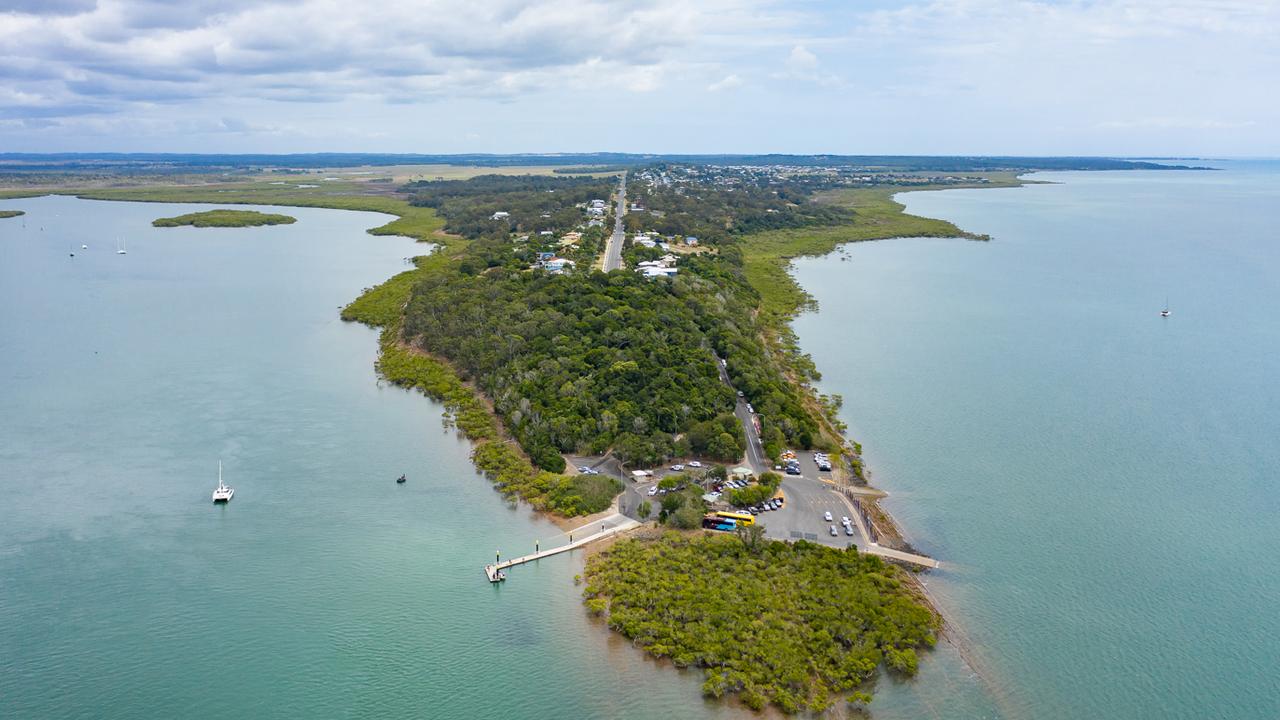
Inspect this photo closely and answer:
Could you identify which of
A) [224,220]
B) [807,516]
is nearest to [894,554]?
[807,516]

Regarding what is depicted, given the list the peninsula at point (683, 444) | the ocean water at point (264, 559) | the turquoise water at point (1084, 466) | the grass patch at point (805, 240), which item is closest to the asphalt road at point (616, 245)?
the peninsula at point (683, 444)

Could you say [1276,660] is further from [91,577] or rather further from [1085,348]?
[91,577]

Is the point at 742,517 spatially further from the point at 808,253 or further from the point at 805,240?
the point at 805,240

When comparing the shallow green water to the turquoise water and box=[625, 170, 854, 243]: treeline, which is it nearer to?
the turquoise water

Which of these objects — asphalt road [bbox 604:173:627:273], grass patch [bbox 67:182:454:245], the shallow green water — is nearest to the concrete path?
the shallow green water

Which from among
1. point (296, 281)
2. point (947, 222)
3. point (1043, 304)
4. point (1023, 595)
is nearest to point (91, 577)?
point (1023, 595)

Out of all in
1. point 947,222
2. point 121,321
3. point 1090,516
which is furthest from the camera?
point 947,222
